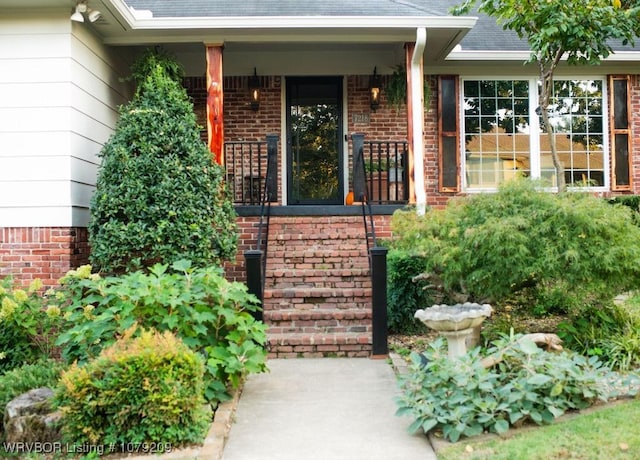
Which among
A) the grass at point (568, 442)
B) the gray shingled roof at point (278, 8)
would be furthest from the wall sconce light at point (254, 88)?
the grass at point (568, 442)

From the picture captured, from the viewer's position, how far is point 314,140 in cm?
899

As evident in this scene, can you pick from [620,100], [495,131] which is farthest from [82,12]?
[620,100]

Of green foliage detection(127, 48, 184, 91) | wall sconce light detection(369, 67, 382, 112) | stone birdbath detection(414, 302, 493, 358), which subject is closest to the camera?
stone birdbath detection(414, 302, 493, 358)

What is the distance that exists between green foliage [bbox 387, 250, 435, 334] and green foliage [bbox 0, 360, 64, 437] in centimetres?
326

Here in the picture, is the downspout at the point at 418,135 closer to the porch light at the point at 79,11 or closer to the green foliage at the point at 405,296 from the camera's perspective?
the green foliage at the point at 405,296

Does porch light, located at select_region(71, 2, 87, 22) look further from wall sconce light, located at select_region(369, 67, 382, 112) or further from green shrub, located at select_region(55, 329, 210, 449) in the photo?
wall sconce light, located at select_region(369, 67, 382, 112)

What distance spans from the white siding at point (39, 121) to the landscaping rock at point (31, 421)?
2601 mm

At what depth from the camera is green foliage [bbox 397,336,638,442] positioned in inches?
130

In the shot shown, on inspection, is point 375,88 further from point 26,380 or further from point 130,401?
point 130,401

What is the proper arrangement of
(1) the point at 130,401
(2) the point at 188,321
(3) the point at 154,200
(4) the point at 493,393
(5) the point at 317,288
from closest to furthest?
(1) the point at 130,401 < (4) the point at 493,393 < (2) the point at 188,321 < (3) the point at 154,200 < (5) the point at 317,288

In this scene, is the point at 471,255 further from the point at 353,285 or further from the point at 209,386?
the point at 209,386

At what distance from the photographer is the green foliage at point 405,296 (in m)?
6.06

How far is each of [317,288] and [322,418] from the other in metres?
2.35

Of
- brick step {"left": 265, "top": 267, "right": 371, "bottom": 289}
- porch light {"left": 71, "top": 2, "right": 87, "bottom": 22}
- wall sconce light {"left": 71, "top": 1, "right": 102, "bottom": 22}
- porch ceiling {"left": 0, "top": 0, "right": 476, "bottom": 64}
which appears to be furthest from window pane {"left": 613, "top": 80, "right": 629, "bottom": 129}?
porch light {"left": 71, "top": 2, "right": 87, "bottom": 22}
